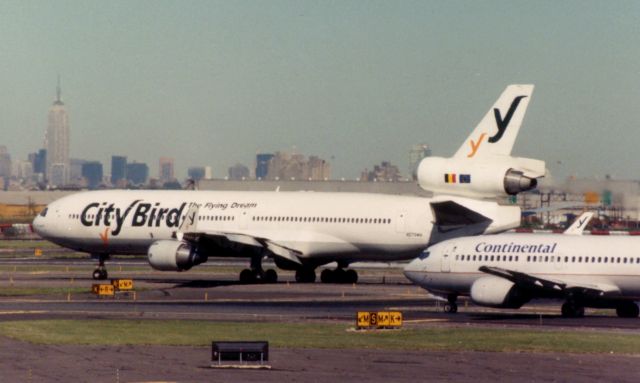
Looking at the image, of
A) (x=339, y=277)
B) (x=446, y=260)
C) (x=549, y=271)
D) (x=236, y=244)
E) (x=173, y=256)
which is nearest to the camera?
(x=549, y=271)

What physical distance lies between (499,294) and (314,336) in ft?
33.3

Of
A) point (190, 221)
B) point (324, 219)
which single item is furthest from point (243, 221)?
point (324, 219)

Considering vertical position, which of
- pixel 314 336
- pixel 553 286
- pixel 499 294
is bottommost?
pixel 314 336

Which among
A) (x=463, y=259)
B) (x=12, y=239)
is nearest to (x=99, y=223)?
(x=463, y=259)

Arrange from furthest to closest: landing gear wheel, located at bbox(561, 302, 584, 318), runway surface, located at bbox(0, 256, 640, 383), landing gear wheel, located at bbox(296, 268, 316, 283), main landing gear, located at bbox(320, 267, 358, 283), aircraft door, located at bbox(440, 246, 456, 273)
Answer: landing gear wheel, located at bbox(296, 268, 316, 283)
main landing gear, located at bbox(320, 267, 358, 283)
aircraft door, located at bbox(440, 246, 456, 273)
landing gear wheel, located at bbox(561, 302, 584, 318)
runway surface, located at bbox(0, 256, 640, 383)

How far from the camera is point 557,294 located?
50.8m

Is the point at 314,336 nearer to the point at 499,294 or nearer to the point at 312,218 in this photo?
the point at 499,294

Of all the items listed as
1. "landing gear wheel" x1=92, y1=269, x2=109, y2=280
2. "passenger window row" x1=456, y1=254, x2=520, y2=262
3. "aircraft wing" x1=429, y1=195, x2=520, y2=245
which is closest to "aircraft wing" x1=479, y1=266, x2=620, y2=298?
"passenger window row" x1=456, y1=254, x2=520, y2=262

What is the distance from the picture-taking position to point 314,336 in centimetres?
4372

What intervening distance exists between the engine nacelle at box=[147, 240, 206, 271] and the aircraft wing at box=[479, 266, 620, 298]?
2413 cm

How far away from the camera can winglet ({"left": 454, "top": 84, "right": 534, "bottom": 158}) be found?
71.3 metres

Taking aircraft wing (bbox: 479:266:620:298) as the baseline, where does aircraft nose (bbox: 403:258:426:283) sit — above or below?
above

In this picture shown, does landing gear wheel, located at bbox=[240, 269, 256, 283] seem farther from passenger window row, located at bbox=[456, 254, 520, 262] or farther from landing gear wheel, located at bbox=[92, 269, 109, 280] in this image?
passenger window row, located at bbox=[456, 254, 520, 262]

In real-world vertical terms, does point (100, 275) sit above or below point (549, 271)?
above
